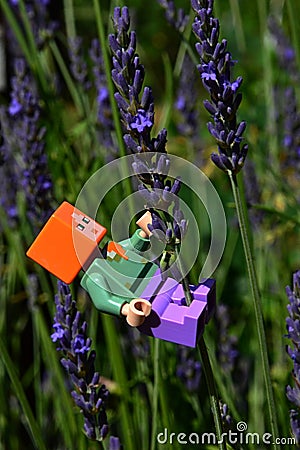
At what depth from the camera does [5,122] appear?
1.29m

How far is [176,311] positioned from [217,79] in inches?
8.5

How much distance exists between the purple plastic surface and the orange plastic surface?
72 mm

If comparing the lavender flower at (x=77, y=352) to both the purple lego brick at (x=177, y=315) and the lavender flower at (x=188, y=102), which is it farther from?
the lavender flower at (x=188, y=102)

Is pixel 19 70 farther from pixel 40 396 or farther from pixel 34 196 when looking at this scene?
pixel 40 396

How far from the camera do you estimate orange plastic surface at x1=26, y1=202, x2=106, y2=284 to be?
65cm

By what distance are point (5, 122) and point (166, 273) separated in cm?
72

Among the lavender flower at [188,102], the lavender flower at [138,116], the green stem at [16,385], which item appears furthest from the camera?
the lavender flower at [188,102]

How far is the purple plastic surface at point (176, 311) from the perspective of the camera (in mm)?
633

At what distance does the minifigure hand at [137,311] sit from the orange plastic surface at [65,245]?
0.22 ft

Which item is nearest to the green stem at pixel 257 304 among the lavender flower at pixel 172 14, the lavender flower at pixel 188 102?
the lavender flower at pixel 172 14

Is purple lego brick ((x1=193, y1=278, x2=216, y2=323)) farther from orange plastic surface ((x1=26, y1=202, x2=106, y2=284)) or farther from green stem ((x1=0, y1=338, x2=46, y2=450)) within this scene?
green stem ((x1=0, y1=338, x2=46, y2=450))

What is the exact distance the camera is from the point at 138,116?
60cm

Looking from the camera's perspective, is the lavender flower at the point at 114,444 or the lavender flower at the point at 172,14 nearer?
the lavender flower at the point at 114,444

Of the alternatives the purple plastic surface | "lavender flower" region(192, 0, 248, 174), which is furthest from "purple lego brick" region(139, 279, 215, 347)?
"lavender flower" region(192, 0, 248, 174)
